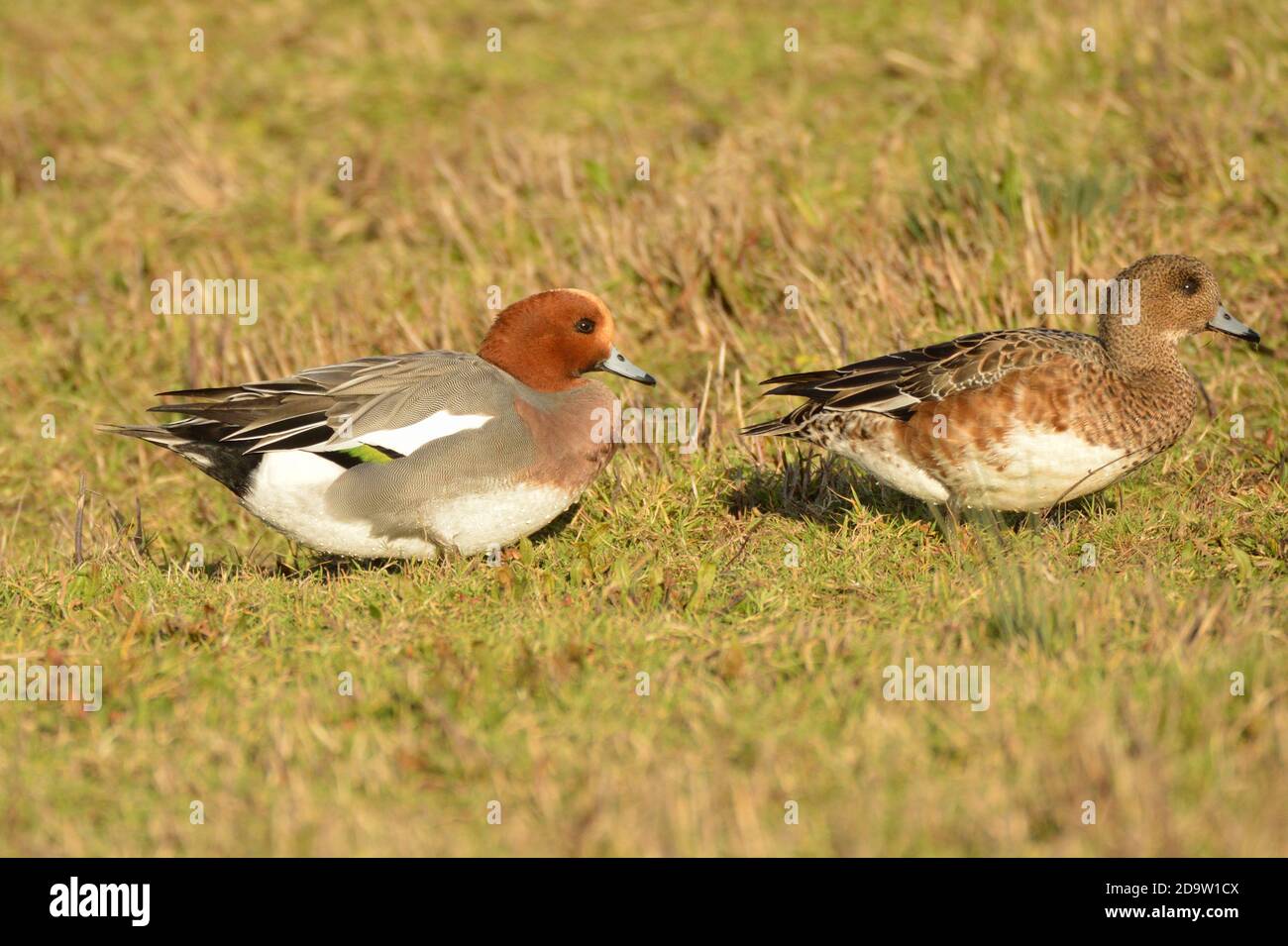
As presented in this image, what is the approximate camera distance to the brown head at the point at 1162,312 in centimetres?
470

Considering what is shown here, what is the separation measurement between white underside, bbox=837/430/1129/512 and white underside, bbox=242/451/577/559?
1019 mm

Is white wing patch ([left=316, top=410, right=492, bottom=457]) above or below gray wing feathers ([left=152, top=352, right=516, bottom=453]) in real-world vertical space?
below

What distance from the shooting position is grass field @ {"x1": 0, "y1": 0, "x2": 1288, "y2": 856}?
10.3 ft

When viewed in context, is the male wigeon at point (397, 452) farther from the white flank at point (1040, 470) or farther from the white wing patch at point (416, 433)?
the white flank at point (1040, 470)

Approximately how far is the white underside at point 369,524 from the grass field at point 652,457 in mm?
123

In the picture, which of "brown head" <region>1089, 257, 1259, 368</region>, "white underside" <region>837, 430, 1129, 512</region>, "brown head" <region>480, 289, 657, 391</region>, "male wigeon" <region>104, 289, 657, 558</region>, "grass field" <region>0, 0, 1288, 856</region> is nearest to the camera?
"grass field" <region>0, 0, 1288, 856</region>

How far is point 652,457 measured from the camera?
17.8ft

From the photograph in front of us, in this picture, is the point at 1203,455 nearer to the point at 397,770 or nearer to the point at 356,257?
the point at 397,770

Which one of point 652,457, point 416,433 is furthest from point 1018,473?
point 416,433

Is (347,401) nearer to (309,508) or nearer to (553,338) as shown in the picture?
(309,508)

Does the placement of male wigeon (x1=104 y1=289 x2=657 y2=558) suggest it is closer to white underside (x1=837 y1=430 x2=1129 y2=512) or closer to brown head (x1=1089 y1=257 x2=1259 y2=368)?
white underside (x1=837 y1=430 x2=1129 y2=512)

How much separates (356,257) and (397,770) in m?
4.78

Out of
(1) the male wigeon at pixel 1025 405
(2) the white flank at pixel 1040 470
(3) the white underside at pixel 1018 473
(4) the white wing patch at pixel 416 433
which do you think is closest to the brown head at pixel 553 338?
(4) the white wing patch at pixel 416 433

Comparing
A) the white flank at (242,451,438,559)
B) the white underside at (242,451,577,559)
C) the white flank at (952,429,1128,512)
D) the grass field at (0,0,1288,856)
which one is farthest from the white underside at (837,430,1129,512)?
the white flank at (242,451,438,559)
